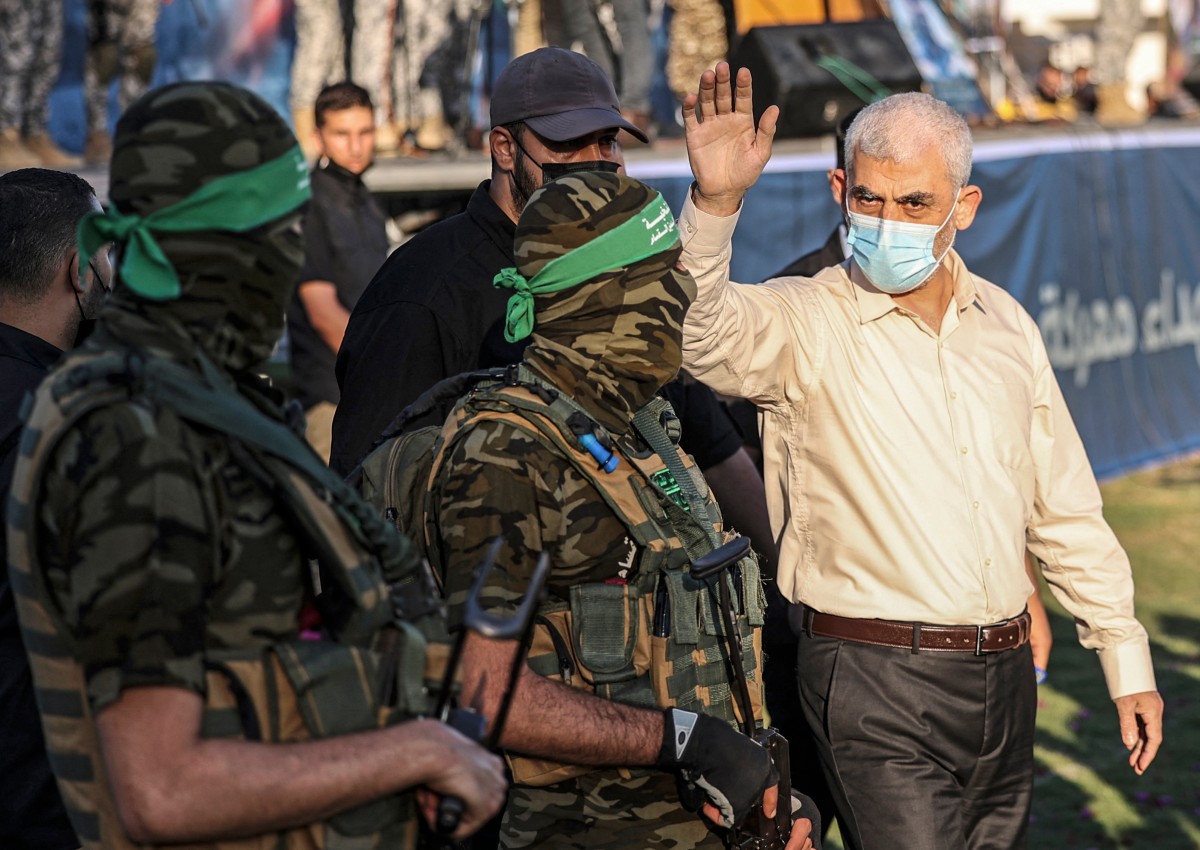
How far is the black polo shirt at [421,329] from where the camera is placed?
3162mm

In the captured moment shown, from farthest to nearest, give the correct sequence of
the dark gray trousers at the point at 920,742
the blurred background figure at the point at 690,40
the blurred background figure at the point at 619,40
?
the blurred background figure at the point at 690,40 → the blurred background figure at the point at 619,40 → the dark gray trousers at the point at 920,742

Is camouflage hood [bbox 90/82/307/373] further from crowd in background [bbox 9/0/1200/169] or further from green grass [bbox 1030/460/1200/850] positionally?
crowd in background [bbox 9/0/1200/169]

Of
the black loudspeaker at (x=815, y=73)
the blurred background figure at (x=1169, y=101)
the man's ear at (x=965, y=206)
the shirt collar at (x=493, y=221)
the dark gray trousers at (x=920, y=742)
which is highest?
the shirt collar at (x=493, y=221)

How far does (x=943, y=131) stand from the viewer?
328 centimetres

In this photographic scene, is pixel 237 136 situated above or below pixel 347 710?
above

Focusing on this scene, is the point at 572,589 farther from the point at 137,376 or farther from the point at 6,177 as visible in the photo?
the point at 6,177

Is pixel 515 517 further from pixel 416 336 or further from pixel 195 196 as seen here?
pixel 416 336

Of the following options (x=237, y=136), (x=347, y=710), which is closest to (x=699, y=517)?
(x=347, y=710)

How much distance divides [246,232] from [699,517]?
1004 mm

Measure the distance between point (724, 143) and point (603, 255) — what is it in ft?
1.79

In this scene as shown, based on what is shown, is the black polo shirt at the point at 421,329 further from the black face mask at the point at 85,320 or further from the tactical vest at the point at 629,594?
the tactical vest at the point at 629,594

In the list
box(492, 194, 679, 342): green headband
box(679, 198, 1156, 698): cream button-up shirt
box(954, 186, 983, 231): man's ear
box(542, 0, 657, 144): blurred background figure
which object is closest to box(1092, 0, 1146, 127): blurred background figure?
box(542, 0, 657, 144): blurred background figure

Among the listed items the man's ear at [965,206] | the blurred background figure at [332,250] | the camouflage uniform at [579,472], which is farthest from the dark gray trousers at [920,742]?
the blurred background figure at [332,250]

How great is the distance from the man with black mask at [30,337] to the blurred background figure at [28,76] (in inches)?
209
